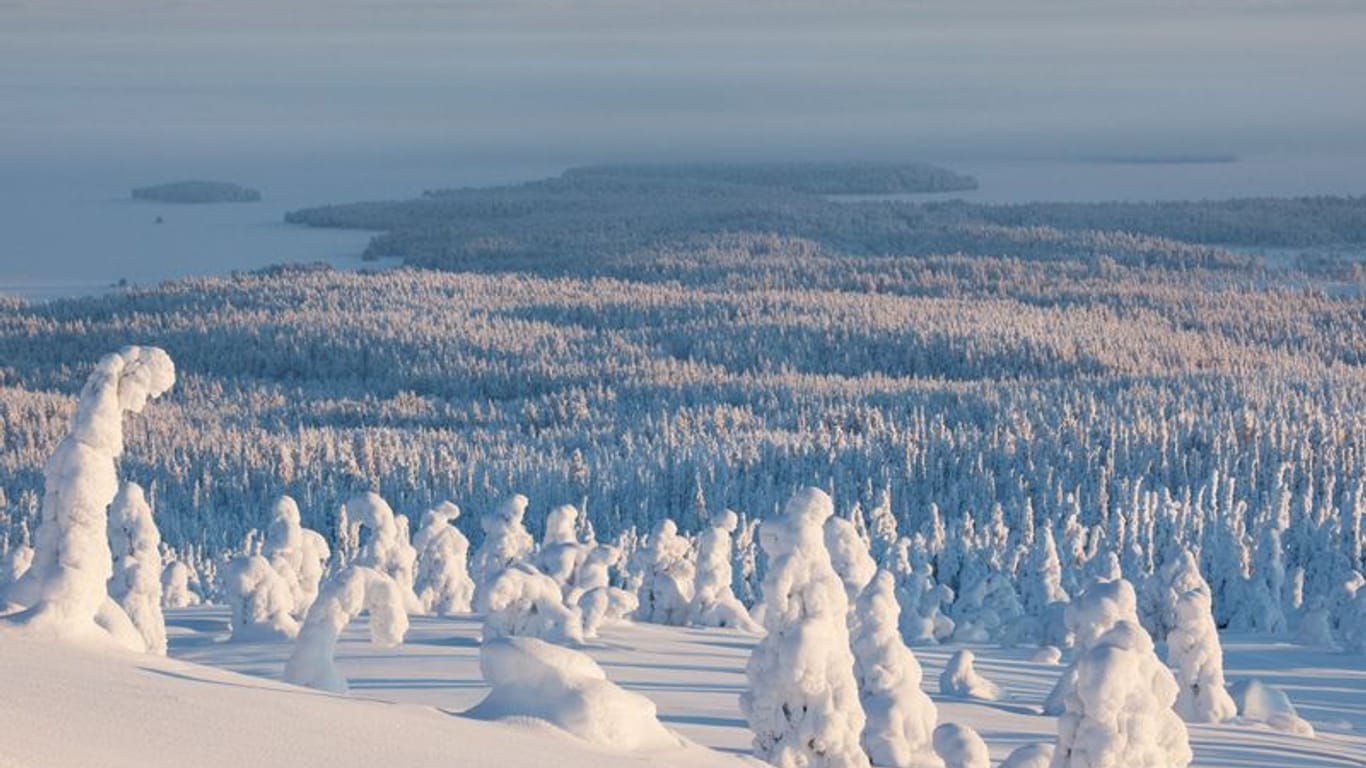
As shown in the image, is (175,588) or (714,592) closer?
(714,592)

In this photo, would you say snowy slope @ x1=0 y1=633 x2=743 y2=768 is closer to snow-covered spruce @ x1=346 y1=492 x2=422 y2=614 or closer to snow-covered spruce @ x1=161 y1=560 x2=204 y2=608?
snow-covered spruce @ x1=346 y1=492 x2=422 y2=614

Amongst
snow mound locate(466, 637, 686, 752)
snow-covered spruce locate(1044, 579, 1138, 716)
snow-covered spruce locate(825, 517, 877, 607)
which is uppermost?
snow mound locate(466, 637, 686, 752)

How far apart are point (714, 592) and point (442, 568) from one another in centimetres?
410

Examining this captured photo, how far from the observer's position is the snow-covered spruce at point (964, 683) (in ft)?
79.5

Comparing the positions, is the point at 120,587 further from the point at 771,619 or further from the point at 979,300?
the point at 979,300

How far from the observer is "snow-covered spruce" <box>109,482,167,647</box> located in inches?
850

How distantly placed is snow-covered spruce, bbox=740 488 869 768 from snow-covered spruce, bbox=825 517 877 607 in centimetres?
357

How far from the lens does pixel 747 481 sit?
73.0 m

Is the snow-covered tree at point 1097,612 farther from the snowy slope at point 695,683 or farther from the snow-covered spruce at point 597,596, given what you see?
the snow-covered spruce at point 597,596

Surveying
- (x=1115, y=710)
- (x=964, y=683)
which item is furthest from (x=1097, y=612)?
(x=1115, y=710)

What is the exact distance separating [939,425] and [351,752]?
71.7 metres

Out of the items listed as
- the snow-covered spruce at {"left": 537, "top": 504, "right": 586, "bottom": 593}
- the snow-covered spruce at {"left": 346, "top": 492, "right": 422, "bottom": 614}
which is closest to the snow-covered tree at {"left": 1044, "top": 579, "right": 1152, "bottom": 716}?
the snow-covered spruce at {"left": 537, "top": 504, "right": 586, "bottom": 593}

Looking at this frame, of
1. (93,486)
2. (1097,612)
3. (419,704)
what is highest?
(93,486)

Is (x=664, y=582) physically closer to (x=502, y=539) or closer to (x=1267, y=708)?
(x=502, y=539)
